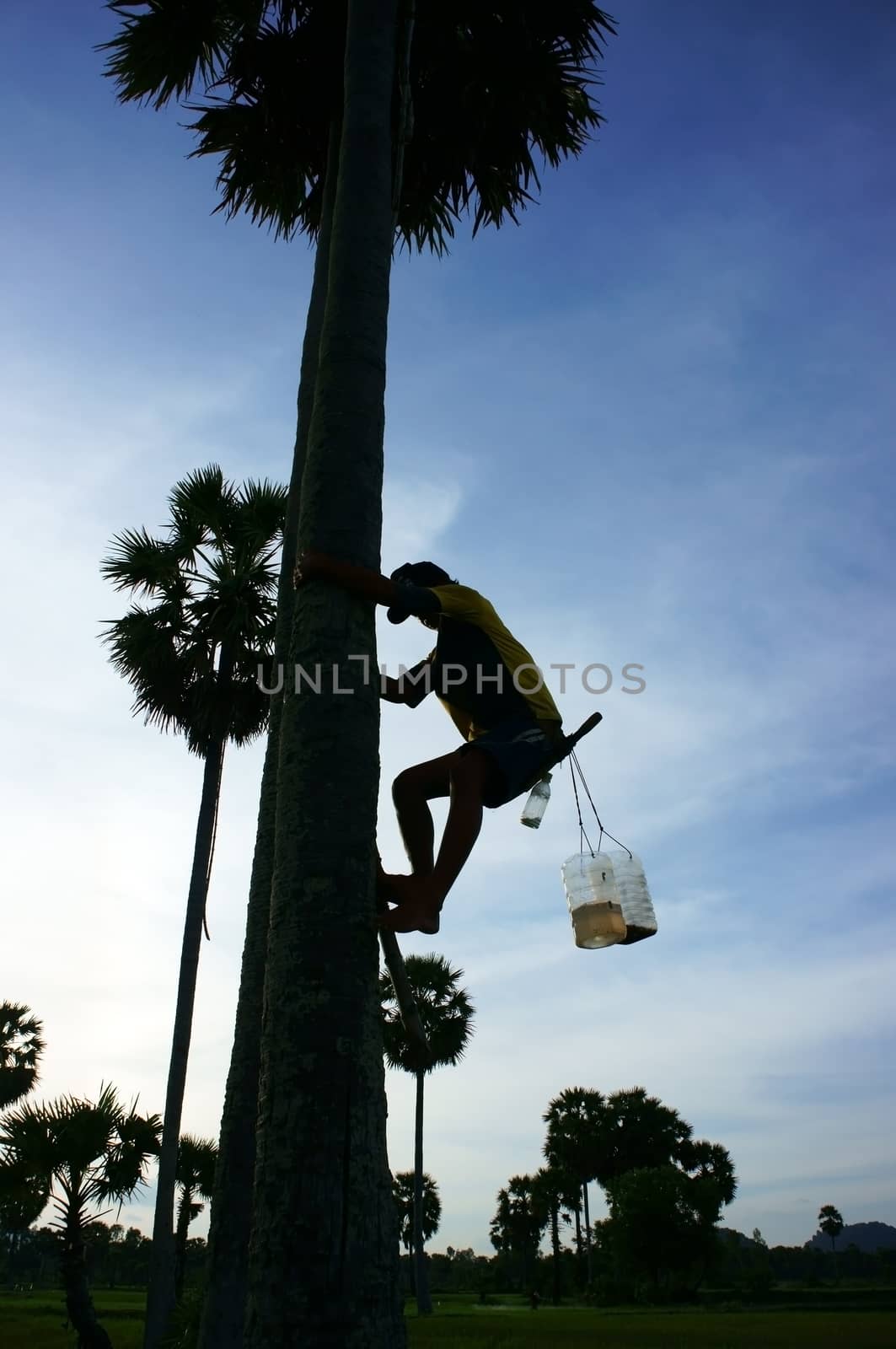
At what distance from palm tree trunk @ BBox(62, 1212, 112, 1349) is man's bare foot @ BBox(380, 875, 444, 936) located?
11.3 metres

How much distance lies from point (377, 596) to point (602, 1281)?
6060 centimetres

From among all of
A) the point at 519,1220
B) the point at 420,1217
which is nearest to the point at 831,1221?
the point at 519,1220

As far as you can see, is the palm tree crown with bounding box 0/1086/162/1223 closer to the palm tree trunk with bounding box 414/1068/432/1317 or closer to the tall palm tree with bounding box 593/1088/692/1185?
the palm tree trunk with bounding box 414/1068/432/1317

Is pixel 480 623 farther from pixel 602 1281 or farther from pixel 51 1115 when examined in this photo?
pixel 602 1281

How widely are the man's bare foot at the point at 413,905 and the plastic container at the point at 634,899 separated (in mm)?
1548

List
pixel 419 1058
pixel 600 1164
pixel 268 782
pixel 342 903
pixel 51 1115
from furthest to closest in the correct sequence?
pixel 600 1164
pixel 51 1115
pixel 268 782
pixel 419 1058
pixel 342 903

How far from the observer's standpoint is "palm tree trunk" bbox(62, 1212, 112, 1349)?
11703mm

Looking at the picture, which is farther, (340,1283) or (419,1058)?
(419,1058)

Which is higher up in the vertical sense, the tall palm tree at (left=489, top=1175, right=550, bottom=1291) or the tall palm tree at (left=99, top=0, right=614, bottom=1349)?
the tall palm tree at (left=99, top=0, right=614, bottom=1349)

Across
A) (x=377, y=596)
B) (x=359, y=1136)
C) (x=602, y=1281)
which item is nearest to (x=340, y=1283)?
(x=359, y=1136)

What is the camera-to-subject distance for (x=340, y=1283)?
221 cm

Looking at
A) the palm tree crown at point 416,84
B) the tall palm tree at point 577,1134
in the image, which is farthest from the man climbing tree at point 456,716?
the tall palm tree at point 577,1134

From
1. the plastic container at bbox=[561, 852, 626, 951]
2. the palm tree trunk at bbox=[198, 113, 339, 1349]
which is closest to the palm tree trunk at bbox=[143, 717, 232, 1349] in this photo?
the palm tree trunk at bbox=[198, 113, 339, 1349]

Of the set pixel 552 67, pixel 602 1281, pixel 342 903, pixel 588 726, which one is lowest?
pixel 602 1281
